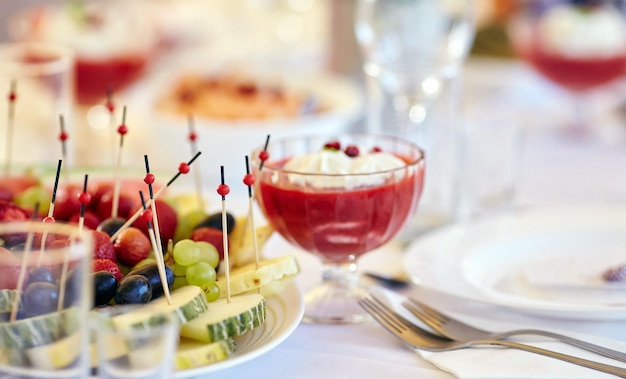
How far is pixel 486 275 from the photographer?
4.30 feet

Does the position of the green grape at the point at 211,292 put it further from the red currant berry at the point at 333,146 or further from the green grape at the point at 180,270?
the red currant berry at the point at 333,146

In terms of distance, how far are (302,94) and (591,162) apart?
705 mm

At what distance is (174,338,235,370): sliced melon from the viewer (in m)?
0.89

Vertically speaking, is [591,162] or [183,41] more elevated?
[183,41]

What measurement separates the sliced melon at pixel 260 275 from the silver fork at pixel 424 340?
144mm

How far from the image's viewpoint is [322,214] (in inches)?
44.5

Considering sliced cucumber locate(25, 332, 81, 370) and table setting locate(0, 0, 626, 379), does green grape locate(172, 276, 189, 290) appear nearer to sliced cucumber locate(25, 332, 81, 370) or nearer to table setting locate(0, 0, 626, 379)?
table setting locate(0, 0, 626, 379)

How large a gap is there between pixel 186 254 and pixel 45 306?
0.24m

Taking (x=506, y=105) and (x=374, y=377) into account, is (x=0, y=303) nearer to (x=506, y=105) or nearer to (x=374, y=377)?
(x=374, y=377)

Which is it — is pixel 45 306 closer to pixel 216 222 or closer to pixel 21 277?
pixel 21 277

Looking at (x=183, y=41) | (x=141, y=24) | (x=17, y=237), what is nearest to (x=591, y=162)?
(x=141, y=24)

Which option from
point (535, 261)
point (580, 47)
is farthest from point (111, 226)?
point (580, 47)

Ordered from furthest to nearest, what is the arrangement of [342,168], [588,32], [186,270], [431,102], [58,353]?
1. [588,32]
2. [431,102]
3. [342,168]
4. [186,270]
5. [58,353]

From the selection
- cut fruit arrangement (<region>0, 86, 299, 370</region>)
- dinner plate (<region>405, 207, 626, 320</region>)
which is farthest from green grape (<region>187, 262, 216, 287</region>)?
dinner plate (<region>405, 207, 626, 320</region>)
